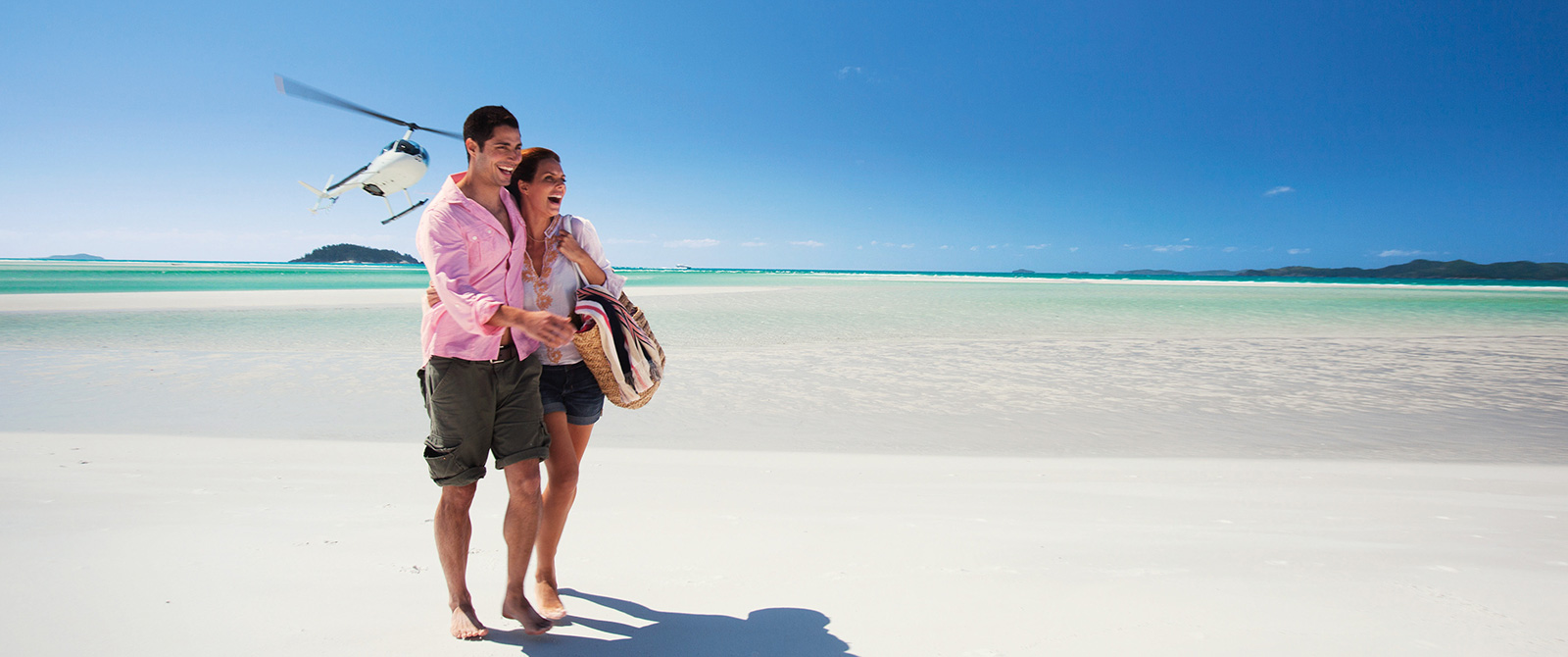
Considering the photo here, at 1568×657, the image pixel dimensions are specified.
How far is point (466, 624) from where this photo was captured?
2336mm

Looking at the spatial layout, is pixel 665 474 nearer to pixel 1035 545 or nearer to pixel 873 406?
pixel 1035 545

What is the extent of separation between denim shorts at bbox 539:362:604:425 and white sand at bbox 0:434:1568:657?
76 centimetres

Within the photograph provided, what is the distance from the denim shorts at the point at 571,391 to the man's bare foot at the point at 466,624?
730 millimetres

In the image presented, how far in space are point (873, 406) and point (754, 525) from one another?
11.3 feet

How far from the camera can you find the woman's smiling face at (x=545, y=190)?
2.33 meters

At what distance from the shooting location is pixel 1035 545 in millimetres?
3158

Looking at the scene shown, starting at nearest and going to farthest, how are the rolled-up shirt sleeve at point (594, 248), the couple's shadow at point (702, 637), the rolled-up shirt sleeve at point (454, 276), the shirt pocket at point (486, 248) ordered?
the rolled-up shirt sleeve at point (454, 276)
the shirt pocket at point (486, 248)
the couple's shadow at point (702, 637)
the rolled-up shirt sleeve at point (594, 248)

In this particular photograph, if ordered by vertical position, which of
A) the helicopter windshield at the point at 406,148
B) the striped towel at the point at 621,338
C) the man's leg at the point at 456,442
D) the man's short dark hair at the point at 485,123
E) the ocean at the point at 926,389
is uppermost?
the helicopter windshield at the point at 406,148

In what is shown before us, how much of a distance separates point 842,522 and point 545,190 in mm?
2160

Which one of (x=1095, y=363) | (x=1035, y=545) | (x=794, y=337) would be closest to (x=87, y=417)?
(x=1035, y=545)

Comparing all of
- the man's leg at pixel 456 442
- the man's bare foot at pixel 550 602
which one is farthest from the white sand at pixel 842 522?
the man's leg at pixel 456 442

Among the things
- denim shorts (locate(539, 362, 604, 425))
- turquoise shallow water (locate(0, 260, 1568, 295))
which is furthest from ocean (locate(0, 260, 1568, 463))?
turquoise shallow water (locate(0, 260, 1568, 295))

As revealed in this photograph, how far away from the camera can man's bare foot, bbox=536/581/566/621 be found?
2.50 meters

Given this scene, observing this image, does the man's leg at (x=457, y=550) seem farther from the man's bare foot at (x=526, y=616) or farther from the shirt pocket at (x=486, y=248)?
the shirt pocket at (x=486, y=248)
